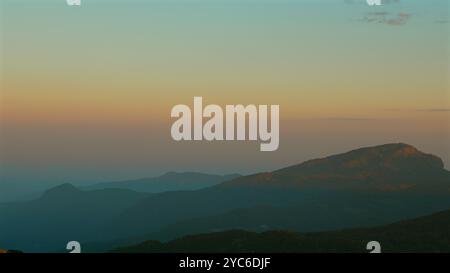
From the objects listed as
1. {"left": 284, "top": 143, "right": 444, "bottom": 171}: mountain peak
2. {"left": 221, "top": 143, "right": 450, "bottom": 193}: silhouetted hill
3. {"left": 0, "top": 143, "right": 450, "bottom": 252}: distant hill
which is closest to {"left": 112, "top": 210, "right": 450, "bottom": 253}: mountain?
{"left": 0, "top": 143, "right": 450, "bottom": 252}: distant hill

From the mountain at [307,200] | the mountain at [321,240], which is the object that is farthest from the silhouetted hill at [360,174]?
the mountain at [321,240]

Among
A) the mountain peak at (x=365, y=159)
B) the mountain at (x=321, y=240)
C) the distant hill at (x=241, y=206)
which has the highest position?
the mountain peak at (x=365, y=159)

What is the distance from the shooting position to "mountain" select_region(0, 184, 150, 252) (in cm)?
1529

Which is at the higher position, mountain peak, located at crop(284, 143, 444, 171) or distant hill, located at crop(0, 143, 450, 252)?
mountain peak, located at crop(284, 143, 444, 171)

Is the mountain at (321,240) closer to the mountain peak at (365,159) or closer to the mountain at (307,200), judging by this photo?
the mountain at (307,200)

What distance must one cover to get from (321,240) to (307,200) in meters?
1.80

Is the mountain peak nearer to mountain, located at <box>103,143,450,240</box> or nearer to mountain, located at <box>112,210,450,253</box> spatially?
mountain, located at <box>103,143,450,240</box>

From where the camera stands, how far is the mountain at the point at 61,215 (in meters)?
15.3

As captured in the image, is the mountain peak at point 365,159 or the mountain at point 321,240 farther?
the mountain peak at point 365,159

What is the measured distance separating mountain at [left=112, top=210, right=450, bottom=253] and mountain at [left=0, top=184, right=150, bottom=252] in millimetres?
1062

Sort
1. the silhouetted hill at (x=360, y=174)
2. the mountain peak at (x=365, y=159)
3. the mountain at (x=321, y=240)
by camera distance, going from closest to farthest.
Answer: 1. the mountain at (x=321, y=240)
2. the mountain peak at (x=365, y=159)
3. the silhouetted hill at (x=360, y=174)

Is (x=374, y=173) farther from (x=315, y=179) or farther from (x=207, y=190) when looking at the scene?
(x=207, y=190)

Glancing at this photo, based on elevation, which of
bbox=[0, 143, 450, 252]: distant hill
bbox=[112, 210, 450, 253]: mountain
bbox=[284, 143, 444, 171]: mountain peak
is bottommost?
bbox=[112, 210, 450, 253]: mountain

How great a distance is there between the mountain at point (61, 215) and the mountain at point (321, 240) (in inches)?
41.8
